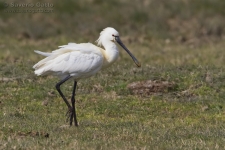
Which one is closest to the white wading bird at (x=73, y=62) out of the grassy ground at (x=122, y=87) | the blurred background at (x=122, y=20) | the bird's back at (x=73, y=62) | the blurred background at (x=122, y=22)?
the bird's back at (x=73, y=62)

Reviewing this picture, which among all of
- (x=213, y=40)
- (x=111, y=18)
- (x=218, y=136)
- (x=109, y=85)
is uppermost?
(x=111, y=18)

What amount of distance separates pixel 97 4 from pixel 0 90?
45.9 feet

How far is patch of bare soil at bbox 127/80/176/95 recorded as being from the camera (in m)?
12.4

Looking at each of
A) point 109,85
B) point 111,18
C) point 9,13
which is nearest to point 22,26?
point 9,13

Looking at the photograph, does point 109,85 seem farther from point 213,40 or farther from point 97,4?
point 97,4

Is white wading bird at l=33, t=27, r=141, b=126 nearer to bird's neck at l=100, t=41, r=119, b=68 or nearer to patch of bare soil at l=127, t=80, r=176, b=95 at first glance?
bird's neck at l=100, t=41, r=119, b=68

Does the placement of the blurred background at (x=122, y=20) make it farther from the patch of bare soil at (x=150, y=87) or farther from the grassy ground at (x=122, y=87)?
the patch of bare soil at (x=150, y=87)

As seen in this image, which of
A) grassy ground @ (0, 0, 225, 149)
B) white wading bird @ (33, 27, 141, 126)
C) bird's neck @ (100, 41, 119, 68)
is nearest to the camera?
grassy ground @ (0, 0, 225, 149)

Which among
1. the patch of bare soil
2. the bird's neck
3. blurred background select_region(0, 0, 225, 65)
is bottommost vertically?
the patch of bare soil

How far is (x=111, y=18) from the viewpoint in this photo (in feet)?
79.8

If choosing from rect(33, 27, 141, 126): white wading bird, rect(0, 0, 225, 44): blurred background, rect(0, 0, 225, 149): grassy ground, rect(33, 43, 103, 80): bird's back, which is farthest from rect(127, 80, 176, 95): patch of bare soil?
rect(0, 0, 225, 44): blurred background

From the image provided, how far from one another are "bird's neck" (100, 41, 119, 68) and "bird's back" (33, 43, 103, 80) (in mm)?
208

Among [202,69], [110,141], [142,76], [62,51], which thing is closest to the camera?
[110,141]

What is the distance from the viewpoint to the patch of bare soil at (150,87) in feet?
40.7
